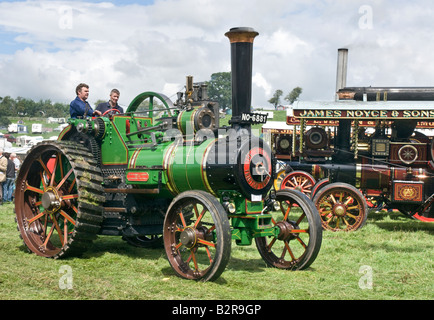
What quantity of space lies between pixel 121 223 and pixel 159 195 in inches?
21.2

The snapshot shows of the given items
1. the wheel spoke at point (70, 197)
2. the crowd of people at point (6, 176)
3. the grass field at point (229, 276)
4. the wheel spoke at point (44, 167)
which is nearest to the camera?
the grass field at point (229, 276)

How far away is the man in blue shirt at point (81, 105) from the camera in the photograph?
6.66 m

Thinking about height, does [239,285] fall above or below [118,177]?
below

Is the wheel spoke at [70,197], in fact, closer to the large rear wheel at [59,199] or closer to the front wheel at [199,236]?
the large rear wheel at [59,199]

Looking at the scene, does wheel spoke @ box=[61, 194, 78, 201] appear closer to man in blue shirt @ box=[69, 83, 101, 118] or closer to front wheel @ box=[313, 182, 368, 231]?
man in blue shirt @ box=[69, 83, 101, 118]

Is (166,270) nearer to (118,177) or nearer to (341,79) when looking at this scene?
(118,177)

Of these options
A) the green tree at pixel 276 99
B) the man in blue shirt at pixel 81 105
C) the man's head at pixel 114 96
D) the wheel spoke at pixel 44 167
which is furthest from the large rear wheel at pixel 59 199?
the green tree at pixel 276 99

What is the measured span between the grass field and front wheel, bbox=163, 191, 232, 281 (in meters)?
0.13

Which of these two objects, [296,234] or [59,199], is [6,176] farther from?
[296,234]

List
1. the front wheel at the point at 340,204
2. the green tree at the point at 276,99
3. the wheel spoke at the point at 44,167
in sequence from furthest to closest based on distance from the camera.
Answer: the green tree at the point at 276,99, the front wheel at the point at 340,204, the wheel spoke at the point at 44,167

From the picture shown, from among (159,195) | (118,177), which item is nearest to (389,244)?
(159,195)

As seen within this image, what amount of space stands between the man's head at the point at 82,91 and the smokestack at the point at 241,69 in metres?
2.29

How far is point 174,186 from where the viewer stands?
19.0 feet
